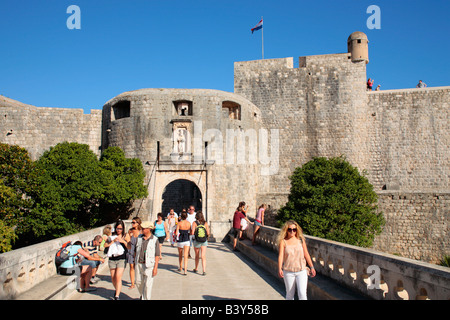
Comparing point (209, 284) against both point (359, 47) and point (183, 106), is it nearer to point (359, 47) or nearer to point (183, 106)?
point (183, 106)

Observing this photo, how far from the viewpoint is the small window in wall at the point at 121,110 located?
62.2 ft

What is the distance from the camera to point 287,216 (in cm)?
1694

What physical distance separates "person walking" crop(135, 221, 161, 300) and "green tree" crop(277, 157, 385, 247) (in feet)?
36.7

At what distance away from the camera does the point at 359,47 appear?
22.8 m

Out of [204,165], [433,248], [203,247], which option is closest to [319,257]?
[203,247]

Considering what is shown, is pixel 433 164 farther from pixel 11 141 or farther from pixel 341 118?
pixel 11 141

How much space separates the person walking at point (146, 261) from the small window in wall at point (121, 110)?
45.0 ft

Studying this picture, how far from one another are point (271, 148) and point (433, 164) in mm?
9880

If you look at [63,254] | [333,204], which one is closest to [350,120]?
[333,204]

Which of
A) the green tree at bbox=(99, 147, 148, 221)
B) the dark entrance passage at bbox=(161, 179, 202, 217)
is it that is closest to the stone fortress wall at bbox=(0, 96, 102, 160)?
the green tree at bbox=(99, 147, 148, 221)

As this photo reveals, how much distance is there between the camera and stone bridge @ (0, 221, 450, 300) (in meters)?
4.35

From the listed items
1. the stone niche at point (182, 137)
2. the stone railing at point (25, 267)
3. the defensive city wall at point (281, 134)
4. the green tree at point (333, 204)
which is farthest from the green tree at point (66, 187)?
the green tree at point (333, 204)

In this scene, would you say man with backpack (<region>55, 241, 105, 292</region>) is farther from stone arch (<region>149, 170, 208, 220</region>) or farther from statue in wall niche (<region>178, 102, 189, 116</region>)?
statue in wall niche (<region>178, 102, 189, 116</region>)

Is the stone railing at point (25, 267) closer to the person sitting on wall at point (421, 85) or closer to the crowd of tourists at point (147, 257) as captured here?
the crowd of tourists at point (147, 257)
